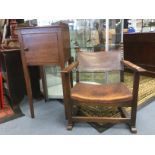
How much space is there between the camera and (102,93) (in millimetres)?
1782

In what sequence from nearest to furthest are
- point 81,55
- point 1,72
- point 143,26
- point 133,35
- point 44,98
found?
point 81,55, point 1,72, point 44,98, point 133,35, point 143,26

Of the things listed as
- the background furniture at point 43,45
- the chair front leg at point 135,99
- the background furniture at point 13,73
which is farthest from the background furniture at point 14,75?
the chair front leg at point 135,99

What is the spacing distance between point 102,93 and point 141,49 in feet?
6.89

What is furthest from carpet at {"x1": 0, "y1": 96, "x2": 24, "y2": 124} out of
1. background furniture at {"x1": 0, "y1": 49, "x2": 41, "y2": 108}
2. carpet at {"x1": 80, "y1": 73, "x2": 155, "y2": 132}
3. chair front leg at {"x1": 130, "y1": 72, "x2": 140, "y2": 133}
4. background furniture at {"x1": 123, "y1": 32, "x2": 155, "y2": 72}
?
background furniture at {"x1": 123, "y1": 32, "x2": 155, "y2": 72}

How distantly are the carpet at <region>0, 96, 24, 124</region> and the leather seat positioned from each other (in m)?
0.81

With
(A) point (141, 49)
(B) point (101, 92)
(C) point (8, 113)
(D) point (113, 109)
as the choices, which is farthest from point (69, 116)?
(A) point (141, 49)

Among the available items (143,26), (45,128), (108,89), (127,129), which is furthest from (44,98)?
(143,26)

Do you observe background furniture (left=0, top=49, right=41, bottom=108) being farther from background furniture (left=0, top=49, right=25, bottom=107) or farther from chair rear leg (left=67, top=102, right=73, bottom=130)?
chair rear leg (left=67, top=102, right=73, bottom=130)

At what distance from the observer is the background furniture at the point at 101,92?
5.41 feet

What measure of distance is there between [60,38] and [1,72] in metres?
1.04

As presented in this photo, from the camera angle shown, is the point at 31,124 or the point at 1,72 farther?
the point at 1,72
